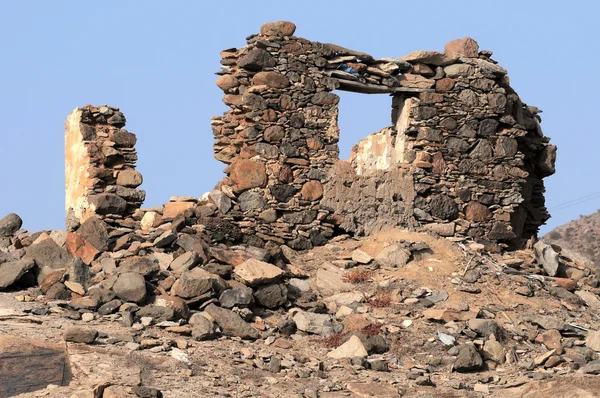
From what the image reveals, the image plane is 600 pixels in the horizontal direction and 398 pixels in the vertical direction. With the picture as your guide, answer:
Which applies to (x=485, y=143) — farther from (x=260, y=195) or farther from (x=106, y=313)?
(x=106, y=313)

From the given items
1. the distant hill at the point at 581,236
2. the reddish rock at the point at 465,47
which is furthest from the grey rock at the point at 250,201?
the distant hill at the point at 581,236

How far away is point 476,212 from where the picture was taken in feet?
52.9

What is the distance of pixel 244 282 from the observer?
12938 millimetres

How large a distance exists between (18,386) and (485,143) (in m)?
9.03

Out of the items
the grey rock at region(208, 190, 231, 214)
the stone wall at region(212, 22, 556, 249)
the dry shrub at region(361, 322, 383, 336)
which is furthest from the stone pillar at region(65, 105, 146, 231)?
the dry shrub at region(361, 322, 383, 336)

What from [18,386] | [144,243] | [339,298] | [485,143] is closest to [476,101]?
[485,143]

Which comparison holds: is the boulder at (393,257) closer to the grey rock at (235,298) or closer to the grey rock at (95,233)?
the grey rock at (235,298)

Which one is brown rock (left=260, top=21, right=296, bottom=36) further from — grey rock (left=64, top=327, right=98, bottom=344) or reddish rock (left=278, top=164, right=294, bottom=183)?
grey rock (left=64, top=327, right=98, bottom=344)

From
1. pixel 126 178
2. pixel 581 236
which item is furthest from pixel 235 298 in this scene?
pixel 581 236

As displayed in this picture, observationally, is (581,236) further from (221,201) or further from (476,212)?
(221,201)

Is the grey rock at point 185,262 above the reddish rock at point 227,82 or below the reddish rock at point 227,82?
below

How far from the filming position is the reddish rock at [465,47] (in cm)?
1644

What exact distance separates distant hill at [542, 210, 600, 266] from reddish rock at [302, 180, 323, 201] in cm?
1833

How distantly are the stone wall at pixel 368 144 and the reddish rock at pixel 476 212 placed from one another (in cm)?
2
